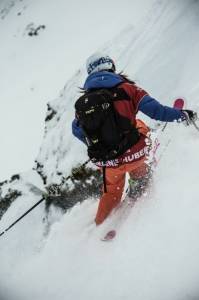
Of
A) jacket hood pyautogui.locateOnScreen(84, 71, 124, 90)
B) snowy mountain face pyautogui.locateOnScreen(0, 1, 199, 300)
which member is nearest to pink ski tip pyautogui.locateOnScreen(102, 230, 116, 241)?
snowy mountain face pyautogui.locateOnScreen(0, 1, 199, 300)

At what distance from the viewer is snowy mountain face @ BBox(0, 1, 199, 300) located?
475 cm

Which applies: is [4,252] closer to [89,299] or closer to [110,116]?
[89,299]

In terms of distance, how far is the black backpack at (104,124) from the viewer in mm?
4324

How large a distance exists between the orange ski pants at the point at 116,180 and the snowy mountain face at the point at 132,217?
0.29m

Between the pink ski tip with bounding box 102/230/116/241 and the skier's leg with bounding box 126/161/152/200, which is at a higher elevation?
the skier's leg with bounding box 126/161/152/200

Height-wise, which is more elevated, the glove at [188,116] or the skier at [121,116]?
the skier at [121,116]

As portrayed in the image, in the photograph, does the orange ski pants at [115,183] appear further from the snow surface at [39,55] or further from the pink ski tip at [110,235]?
the snow surface at [39,55]

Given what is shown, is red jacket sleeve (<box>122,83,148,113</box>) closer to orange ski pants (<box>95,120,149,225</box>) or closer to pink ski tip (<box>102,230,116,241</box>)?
orange ski pants (<box>95,120,149,225</box>)

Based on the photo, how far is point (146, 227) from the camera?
208 inches

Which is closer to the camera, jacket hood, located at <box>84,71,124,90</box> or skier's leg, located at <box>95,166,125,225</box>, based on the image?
jacket hood, located at <box>84,71,124,90</box>

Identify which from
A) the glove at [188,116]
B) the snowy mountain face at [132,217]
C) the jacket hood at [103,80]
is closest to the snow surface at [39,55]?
the snowy mountain face at [132,217]

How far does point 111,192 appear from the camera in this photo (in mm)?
5289

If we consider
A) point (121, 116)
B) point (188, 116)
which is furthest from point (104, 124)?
point (188, 116)

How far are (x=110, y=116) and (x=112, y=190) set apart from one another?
1.23 m
